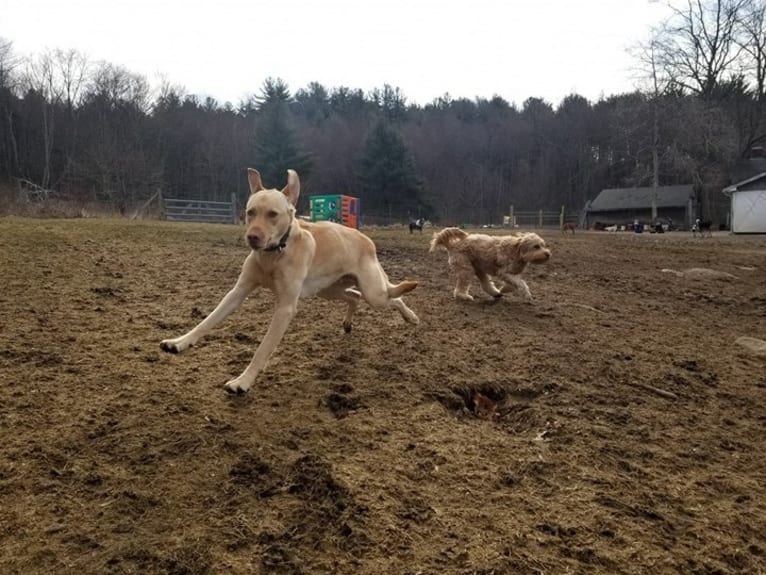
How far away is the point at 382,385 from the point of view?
13.1ft

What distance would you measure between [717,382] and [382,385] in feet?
9.27

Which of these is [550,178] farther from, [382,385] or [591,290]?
[382,385]

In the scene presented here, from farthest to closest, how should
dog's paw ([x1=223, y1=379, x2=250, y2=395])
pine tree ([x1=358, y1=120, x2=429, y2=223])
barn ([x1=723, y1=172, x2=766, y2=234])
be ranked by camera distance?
pine tree ([x1=358, y1=120, x2=429, y2=223]) < barn ([x1=723, y1=172, x2=766, y2=234]) < dog's paw ([x1=223, y1=379, x2=250, y2=395])

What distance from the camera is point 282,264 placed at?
393 centimetres

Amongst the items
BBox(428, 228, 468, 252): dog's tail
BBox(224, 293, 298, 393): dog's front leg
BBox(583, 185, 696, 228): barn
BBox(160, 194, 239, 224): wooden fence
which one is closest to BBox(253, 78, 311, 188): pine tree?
BBox(160, 194, 239, 224): wooden fence

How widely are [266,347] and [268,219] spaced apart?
0.91 metres

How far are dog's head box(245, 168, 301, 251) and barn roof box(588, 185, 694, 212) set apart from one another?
190 ft

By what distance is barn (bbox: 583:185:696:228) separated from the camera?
2143 inches

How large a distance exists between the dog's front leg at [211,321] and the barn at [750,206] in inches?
1517

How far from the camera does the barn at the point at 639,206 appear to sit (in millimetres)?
54438

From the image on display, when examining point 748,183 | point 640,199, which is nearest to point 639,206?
point 640,199

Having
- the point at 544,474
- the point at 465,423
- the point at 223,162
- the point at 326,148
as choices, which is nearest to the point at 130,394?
the point at 465,423

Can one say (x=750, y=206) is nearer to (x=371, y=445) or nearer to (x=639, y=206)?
(x=639, y=206)

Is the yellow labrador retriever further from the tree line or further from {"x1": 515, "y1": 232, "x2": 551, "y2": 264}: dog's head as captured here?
the tree line
